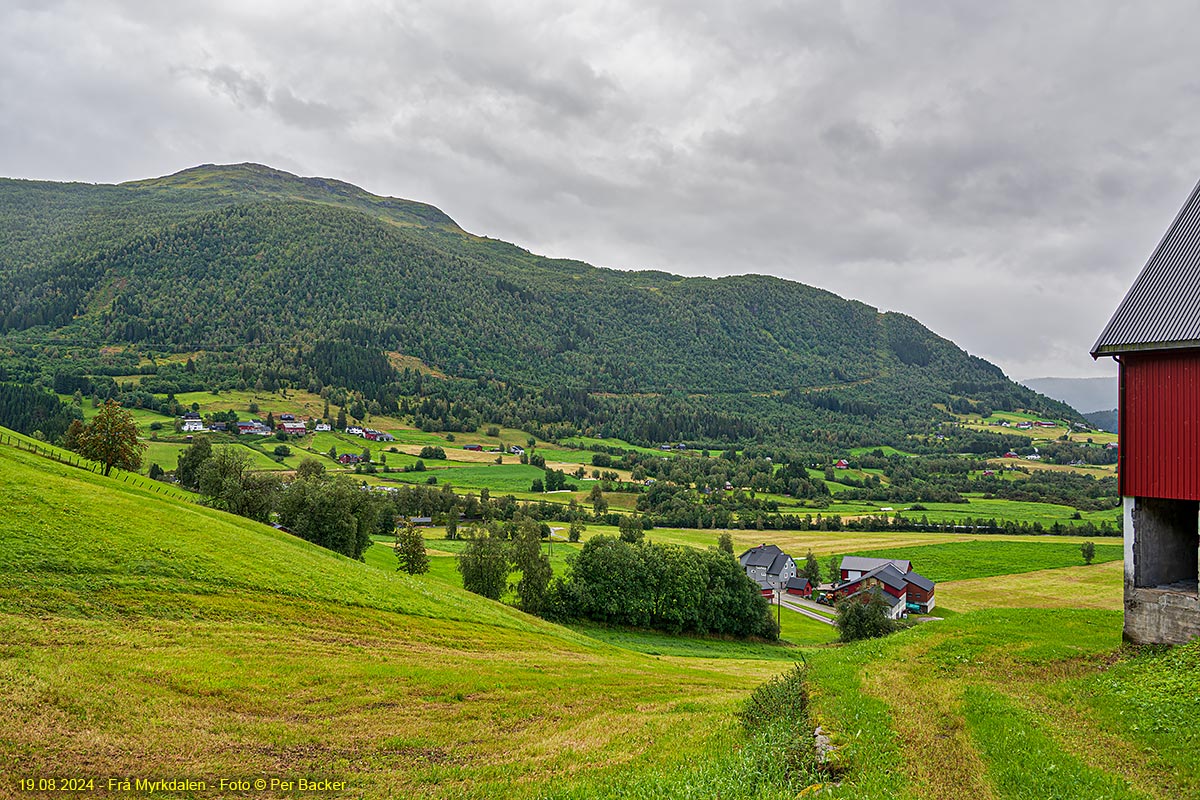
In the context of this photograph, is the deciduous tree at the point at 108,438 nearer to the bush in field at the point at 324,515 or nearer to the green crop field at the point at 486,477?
the bush in field at the point at 324,515

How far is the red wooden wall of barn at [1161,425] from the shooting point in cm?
1853

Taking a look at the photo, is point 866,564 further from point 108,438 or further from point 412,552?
point 108,438

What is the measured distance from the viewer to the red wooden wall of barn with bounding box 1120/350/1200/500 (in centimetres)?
1853

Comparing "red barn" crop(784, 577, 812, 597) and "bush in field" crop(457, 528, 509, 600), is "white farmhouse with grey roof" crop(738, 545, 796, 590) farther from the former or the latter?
"bush in field" crop(457, 528, 509, 600)

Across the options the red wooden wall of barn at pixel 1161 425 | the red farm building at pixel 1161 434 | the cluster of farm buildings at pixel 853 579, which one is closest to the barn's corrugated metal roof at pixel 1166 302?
the red farm building at pixel 1161 434

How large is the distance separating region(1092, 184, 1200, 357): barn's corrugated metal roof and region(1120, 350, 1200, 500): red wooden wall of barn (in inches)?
23.6

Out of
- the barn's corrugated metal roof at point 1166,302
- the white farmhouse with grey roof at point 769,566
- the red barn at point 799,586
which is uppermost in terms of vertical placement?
the barn's corrugated metal roof at point 1166,302

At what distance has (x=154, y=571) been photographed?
79.5 ft

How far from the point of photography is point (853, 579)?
92.0m

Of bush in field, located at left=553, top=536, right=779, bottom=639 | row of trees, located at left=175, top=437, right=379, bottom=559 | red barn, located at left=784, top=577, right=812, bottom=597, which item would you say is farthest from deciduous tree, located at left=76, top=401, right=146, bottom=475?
red barn, located at left=784, top=577, right=812, bottom=597

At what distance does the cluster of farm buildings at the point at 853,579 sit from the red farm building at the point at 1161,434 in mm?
64962

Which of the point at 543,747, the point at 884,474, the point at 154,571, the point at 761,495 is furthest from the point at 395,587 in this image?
the point at 884,474

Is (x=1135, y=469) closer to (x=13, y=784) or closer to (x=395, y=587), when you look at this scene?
(x=13, y=784)

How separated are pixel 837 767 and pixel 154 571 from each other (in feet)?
79.9
